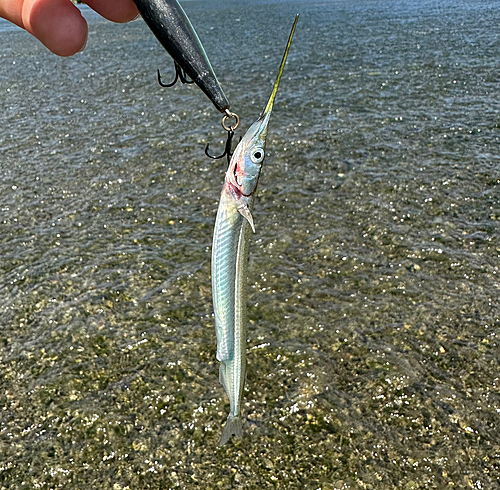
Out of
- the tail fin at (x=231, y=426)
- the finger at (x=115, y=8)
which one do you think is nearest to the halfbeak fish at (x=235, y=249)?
the tail fin at (x=231, y=426)

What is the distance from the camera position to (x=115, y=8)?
3.31 meters

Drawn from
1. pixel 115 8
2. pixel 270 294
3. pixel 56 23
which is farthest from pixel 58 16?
pixel 270 294

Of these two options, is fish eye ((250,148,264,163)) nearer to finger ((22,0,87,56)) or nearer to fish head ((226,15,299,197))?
fish head ((226,15,299,197))

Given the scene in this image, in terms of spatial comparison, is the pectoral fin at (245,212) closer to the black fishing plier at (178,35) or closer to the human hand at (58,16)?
the black fishing plier at (178,35)

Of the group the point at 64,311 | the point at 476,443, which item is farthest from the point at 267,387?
the point at 64,311

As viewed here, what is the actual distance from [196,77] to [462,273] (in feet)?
20.4

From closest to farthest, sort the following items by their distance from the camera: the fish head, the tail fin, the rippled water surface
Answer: the fish head < the tail fin < the rippled water surface

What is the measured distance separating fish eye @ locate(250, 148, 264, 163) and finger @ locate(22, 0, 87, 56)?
151 centimetres

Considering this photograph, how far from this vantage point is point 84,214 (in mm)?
9062

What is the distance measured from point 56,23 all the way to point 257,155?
1616 mm

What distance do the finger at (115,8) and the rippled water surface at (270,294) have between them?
4.18 metres

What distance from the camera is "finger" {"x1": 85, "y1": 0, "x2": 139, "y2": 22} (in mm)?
3282

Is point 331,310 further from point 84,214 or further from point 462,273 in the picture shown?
point 84,214

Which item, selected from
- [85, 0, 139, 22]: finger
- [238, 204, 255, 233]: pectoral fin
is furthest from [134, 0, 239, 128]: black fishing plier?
[85, 0, 139, 22]: finger
